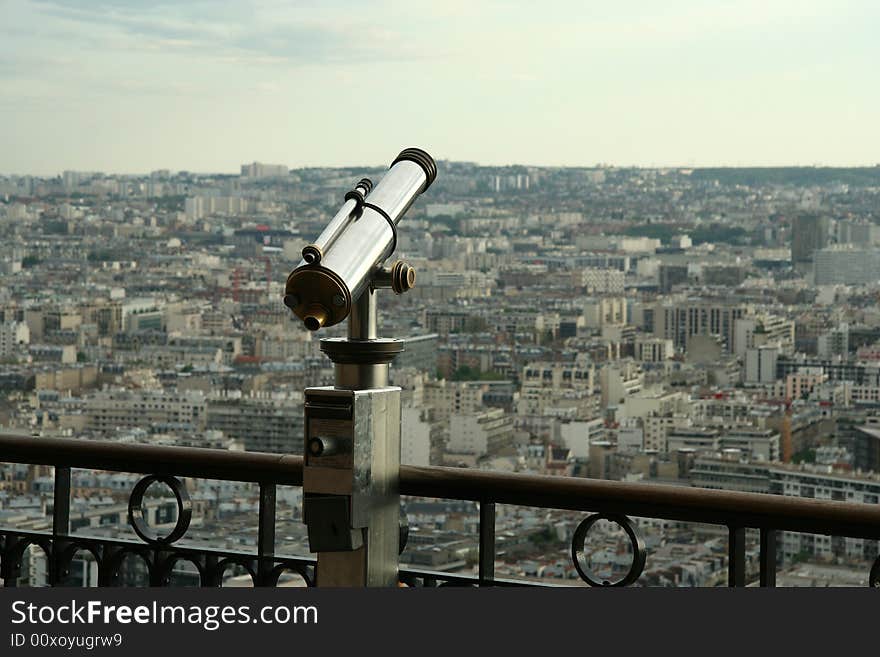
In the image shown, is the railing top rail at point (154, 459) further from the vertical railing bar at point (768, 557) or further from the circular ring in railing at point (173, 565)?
the vertical railing bar at point (768, 557)

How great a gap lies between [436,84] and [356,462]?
25011mm

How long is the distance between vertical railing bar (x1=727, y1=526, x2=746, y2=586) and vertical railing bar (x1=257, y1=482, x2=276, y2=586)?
63 cm

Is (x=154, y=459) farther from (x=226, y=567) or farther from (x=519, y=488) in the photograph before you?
(x=519, y=488)

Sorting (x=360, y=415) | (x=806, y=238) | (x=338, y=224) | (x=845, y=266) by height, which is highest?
(x=806, y=238)

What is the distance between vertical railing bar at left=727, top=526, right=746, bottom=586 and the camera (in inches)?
64.6

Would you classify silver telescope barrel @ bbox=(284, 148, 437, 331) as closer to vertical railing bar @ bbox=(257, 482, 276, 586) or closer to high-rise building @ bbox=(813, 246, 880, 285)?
vertical railing bar @ bbox=(257, 482, 276, 586)

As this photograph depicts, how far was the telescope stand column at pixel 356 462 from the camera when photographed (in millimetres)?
1691

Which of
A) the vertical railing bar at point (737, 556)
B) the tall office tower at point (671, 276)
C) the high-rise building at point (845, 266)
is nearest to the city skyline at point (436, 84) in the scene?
the high-rise building at point (845, 266)

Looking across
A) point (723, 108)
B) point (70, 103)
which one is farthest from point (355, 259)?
point (723, 108)

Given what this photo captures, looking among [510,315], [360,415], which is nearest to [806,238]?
[510,315]

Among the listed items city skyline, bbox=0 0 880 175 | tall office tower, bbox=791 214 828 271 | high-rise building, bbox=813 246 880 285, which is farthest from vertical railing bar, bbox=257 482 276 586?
high-rise building, bbox=813 246 880 285

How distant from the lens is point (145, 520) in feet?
6.34

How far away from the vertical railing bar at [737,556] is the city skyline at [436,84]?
61.1 ft

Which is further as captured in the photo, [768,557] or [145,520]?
[145,520]
